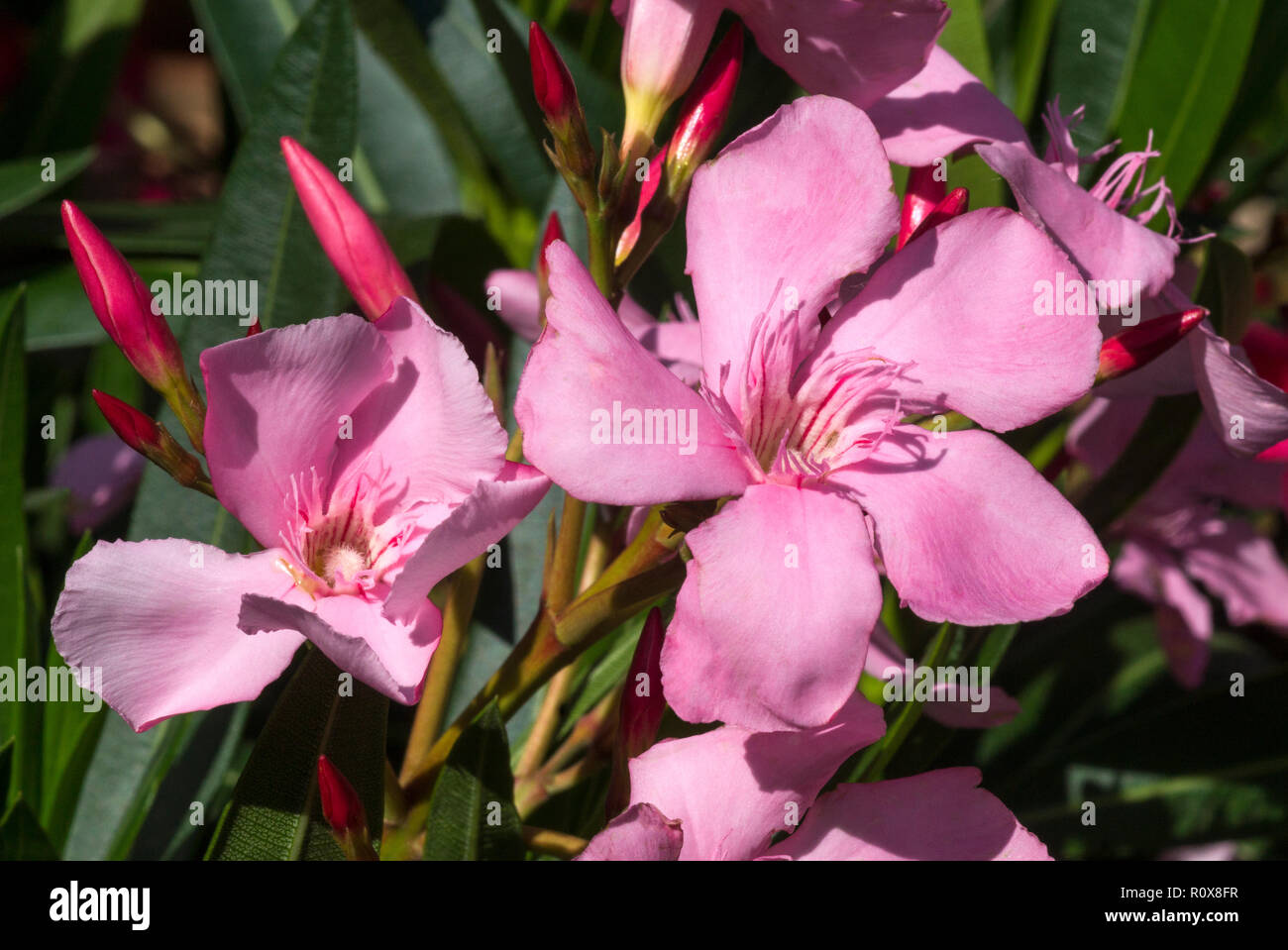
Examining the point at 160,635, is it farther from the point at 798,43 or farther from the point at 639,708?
the point at 798,43

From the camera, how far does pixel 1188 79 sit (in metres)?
1.50

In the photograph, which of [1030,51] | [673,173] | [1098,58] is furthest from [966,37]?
[673,173]

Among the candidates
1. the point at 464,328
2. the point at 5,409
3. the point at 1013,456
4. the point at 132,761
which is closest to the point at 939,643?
the point at 1013,456

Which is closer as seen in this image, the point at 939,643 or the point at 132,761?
the point at 939,643

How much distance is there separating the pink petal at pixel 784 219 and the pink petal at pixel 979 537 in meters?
0.13

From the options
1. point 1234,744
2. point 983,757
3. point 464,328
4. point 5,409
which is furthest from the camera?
point 983,757

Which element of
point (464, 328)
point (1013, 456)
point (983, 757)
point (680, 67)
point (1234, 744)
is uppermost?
point (680, 67)

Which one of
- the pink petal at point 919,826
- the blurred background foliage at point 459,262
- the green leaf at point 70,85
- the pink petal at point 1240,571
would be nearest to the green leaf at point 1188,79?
the blurred background foliage at point 459,262

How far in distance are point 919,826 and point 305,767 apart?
0.42m

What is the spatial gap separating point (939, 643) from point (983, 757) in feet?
2.17

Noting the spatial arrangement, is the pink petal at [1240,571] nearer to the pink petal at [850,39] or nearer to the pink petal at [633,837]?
the pink petal at [850,39]

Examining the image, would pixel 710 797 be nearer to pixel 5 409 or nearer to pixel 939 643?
pixel 939 643

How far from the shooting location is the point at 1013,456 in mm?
754
